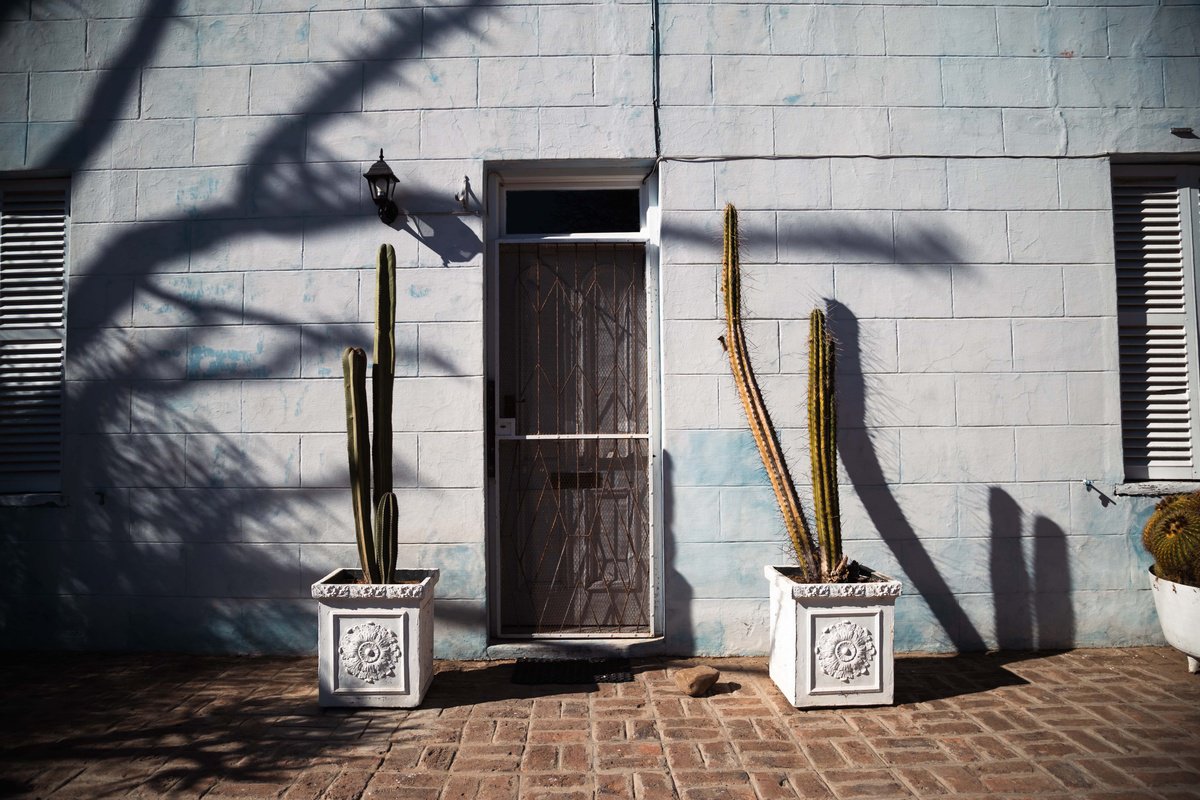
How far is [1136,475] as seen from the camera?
3.77 m

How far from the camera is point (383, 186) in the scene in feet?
11.6

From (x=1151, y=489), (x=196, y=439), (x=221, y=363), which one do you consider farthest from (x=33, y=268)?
(x=1151, y=489)

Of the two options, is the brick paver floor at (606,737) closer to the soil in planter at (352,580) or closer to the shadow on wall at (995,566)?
the shadow on wall at (995,566)

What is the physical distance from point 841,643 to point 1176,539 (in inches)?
63.9

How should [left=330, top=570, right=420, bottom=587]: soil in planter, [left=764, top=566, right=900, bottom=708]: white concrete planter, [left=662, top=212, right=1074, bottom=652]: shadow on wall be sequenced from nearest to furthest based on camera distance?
[left=764, top=566, right=900, bottom=708]: white concrete planter
[left=330, top=570, right=420, bottom=587]: soil in planter
[left=662, top=212, right=1074, bottom=652]: shadow on wall

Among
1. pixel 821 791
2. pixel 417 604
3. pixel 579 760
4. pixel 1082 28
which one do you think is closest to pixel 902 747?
pixel 821 791

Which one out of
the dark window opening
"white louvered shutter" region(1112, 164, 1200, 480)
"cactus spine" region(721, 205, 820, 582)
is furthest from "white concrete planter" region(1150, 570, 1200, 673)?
the dark window opening

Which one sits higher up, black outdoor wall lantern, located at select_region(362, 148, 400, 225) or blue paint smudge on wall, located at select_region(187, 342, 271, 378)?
black outdoor wall lantern, located at select_region(362, 148, 400, 225)

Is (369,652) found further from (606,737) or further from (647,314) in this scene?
(647,314)

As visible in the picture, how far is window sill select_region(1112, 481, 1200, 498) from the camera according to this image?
3637 mm

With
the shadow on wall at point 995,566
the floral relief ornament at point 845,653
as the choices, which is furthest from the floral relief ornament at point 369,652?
the shadow on wall at point 995,566

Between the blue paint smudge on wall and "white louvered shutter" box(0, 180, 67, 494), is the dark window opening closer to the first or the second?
the blue paint smudge on wall

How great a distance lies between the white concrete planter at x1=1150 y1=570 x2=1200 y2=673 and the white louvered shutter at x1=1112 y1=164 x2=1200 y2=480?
0.69 m

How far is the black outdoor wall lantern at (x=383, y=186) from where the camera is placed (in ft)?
11.5
